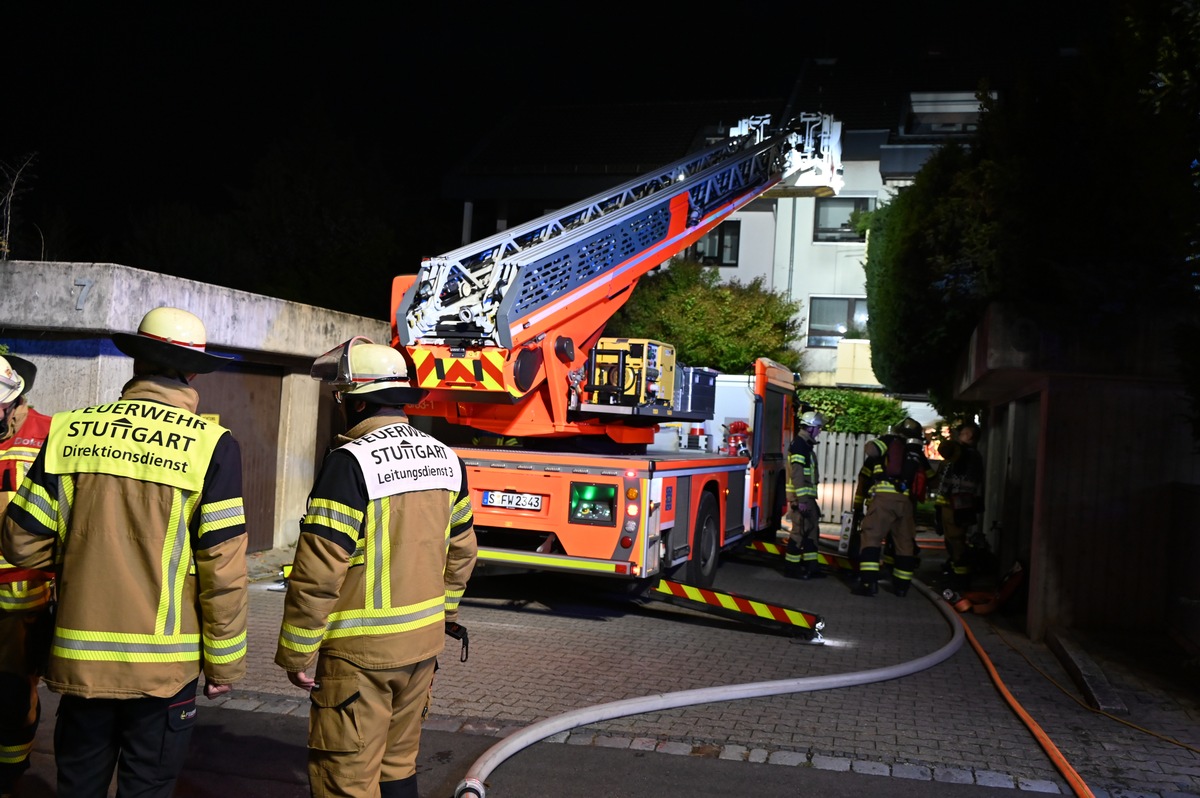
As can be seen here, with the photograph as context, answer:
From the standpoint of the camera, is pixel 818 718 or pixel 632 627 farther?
pixel 632 627

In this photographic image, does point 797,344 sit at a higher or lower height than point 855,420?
higher

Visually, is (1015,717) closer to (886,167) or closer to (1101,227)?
(1101,227)

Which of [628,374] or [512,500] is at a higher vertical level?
[628,374]

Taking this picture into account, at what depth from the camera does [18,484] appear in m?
4.06

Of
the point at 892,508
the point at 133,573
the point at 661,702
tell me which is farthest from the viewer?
the point at 892,508

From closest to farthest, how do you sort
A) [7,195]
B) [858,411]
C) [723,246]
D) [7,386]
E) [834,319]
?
[7,386] < [7,195] < [858,411] < [834,319] < [723,246]

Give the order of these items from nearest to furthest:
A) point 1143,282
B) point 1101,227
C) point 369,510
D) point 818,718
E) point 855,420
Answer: point 369,510, point 818,718, point 1143,282, point 1101,227, point 855,420

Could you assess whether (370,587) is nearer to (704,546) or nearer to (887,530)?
(704,546)

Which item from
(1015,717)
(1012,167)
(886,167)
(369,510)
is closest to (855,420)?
(886,167)

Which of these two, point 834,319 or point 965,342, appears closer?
point 965,342

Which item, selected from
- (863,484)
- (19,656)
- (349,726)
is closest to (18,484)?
(19,656)

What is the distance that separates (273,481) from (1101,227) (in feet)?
26.6

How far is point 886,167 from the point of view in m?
25.8

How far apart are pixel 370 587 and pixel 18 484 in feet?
5.56
